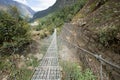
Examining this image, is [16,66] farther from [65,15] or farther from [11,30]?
[65,15]

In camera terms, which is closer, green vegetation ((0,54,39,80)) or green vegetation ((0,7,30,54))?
green vegetation ((0,54,39,80))

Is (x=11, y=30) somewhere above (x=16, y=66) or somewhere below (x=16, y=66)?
above

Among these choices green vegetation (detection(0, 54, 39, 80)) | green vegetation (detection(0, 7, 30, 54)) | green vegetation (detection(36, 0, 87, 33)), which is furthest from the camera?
green vegetation (detection(36, 0, 87, 33))

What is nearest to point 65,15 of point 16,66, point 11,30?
point 11,30

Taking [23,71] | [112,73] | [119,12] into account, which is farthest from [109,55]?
[23,71]

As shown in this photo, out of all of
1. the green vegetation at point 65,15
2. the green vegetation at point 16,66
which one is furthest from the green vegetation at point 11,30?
the green vegetation at point 65,15

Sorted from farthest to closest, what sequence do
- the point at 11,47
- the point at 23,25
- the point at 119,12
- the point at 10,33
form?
the point at 23,25 < the point at 10,33 < the point at 11,47 < the point at 119,12

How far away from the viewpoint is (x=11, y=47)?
1100 cm

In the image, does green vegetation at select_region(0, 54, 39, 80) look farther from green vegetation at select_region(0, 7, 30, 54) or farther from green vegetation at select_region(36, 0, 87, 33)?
green vegetation at select_region(36, 0, 87, 33)

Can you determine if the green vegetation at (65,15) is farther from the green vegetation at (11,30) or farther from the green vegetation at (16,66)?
the green vegetation at (16,66)

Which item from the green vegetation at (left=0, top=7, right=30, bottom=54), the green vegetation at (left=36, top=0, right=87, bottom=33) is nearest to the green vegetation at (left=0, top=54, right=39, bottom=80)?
the green vegetation at (left=0, top=7, right=30, bottom=54)

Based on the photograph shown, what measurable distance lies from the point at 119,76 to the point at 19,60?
6.99 m

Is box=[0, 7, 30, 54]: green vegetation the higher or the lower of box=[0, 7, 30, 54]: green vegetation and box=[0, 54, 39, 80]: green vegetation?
the higher

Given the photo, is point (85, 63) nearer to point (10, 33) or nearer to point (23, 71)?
point (23, 71)
